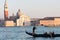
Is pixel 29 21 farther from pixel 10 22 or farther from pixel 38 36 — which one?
pixel 38 36

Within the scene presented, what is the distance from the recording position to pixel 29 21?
13438cm

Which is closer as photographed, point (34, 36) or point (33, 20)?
point (34, 36)

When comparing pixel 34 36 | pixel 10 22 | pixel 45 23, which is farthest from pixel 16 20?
pixel 34 36

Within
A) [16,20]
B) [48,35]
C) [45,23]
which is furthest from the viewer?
[16,20]

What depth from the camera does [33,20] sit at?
141 meters

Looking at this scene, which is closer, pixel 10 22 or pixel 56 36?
pixel 56 36

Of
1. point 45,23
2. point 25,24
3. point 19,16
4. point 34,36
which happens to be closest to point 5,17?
point 19,16

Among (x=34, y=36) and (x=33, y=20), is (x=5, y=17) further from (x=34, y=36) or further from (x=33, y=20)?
(x=34, y=36)

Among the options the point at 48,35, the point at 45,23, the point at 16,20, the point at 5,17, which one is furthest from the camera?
the point at 5,17

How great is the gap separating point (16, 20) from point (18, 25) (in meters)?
5.36

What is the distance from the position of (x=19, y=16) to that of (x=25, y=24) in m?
11.4

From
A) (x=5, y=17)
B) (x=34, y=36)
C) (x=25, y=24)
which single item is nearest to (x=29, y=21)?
(x=25, y=24)

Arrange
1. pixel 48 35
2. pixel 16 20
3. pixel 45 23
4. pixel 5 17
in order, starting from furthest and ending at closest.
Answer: pixel 5 17 < pixel 16 20 < pixel 45 23 < pixel 48 35

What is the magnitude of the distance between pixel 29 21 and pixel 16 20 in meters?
5.55
